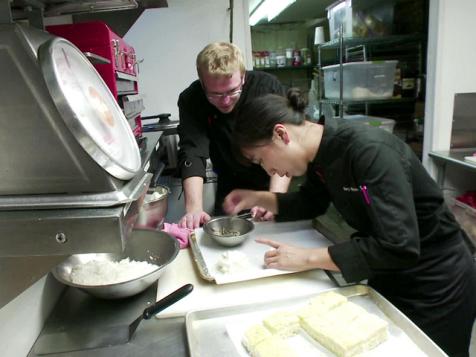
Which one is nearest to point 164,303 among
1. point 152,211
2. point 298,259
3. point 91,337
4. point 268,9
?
point 91,337

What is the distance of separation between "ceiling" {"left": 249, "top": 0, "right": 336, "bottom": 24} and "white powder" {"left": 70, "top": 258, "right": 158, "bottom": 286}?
352cm

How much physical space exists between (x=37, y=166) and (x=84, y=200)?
8 cm

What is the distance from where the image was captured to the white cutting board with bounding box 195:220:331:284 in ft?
3.41

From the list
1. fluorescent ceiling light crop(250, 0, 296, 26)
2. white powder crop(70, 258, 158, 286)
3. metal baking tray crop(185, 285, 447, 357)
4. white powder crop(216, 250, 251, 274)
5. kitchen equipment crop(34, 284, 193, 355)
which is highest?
fluorescent ceiling light crop(250, 0, 296, 26)

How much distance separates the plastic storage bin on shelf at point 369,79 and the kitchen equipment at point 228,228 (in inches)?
82.1

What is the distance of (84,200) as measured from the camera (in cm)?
54

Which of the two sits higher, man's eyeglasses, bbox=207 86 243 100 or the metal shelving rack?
the metal shelving rack

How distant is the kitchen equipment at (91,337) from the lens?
2.65ft

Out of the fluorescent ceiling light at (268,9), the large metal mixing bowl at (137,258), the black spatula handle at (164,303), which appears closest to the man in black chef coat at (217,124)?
the large metal mixing bowl at (137,258)

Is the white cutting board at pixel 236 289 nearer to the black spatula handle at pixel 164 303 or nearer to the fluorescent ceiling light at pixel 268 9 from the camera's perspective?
the black spatula handle at pixel 164 303

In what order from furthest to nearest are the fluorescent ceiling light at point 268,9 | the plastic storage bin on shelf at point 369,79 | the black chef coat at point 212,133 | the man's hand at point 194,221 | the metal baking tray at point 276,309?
the fluorescent ceiling light at point 268,9 < the plastic storage bin on shelf at point 369,79 < the black chef coat at point 212,133 < the man's hand at point 194,221 < the metal baking tray at point 276,309

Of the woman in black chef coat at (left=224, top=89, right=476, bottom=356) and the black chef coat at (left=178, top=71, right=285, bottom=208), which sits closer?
the woman in black chef coat at (left=224, top=89, right=476, bottom=356)

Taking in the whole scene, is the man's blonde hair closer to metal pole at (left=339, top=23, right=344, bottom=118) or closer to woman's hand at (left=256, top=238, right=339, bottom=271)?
woman's hand at (left=256, top=238, right=339, bottom=271)

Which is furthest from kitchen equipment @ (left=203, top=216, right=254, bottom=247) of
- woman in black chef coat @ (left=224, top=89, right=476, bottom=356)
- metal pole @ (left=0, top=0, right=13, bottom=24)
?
metal pole @ (left=0, top=0, right=13, bottom=24)
